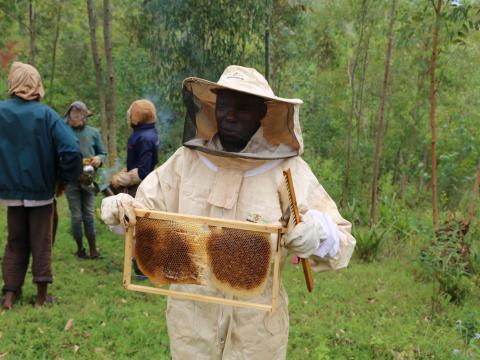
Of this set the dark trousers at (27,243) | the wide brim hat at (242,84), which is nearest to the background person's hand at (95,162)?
the dark trousers at (27,243)

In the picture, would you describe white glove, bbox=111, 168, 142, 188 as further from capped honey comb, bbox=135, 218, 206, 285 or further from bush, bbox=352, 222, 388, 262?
bush, bbox=352, 222, 388, 262

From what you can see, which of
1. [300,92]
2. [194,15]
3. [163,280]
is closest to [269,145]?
[163,280]

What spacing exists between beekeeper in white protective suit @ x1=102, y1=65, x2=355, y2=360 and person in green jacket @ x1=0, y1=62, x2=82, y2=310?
1944 millimetres

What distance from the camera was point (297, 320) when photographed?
4.11 meters

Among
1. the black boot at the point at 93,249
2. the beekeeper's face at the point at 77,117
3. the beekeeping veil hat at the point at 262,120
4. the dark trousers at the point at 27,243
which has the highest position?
the beekeeping veil hat at the point at 262,120

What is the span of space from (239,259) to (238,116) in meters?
0.56

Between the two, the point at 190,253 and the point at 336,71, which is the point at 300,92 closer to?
the point at 336,71

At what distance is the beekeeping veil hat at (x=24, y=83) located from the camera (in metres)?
3.53

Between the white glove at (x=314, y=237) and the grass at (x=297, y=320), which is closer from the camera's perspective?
the white glove at (x=314, y=237)

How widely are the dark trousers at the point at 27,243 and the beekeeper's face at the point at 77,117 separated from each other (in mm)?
1362

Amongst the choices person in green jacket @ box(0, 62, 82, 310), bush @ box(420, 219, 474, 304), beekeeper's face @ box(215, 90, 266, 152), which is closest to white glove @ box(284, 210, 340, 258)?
beekeeper's face @ box(215, 90, 266, 152)

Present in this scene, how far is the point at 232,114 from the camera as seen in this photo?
192 cm

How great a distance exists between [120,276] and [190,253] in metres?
3.21

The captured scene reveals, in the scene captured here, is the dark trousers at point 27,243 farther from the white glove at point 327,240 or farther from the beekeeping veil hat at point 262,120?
the white glove at point 327,240
